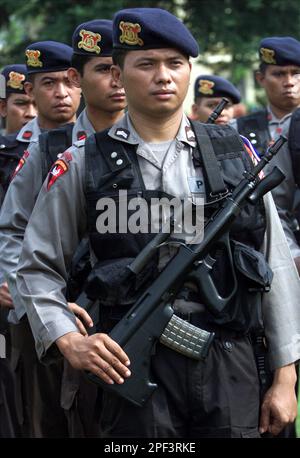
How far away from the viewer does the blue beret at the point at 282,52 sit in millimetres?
6727

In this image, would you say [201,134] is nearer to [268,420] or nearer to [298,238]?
[268,420]

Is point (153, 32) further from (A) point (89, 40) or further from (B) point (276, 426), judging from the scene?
(A) point (89, 40)

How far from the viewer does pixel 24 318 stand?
4281mm

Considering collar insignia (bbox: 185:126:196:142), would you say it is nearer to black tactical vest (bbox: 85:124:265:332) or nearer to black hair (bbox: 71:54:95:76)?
black tactical vest (bbox: 85:124:265:332)

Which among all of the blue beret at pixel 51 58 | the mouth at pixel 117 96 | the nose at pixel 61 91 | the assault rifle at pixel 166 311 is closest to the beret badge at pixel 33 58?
the blue beret at pixel 51 58

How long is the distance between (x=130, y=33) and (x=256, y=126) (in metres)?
A: 3.06

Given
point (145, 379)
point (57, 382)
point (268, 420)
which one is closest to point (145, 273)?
point (145, 379)

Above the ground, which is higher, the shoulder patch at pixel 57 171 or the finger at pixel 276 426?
the shoulder patch at pixel 57 171

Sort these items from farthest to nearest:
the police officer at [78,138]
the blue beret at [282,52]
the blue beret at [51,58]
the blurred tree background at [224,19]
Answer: the blurred tree background at [224,19], the blue beret at [282,52], the blue beret at [51,58], the police officer at [78,138]

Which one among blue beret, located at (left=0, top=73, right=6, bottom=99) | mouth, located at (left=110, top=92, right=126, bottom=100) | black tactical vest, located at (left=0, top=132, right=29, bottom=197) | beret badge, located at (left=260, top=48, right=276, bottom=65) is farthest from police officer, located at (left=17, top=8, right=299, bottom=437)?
beret badge, located at (left=260, top=48, right=276, bottom=65)

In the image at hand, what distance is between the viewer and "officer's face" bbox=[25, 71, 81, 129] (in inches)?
230

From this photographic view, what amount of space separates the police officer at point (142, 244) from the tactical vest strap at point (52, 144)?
1008 mm

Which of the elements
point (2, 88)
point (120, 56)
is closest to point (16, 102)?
point (2, 88)

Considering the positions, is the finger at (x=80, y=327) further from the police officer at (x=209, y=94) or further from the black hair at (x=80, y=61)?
the police officer at (x=209, y=94)
